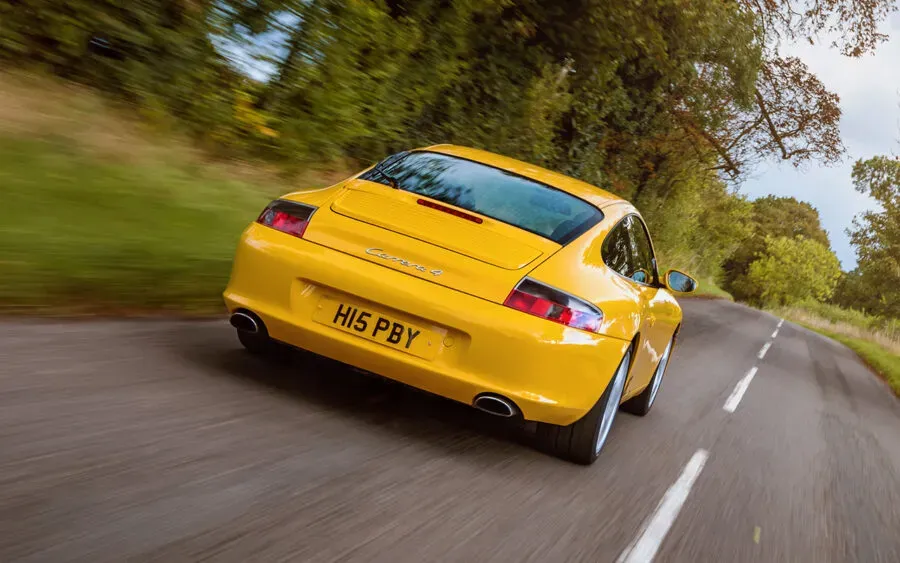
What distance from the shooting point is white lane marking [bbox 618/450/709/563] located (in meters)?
3.76

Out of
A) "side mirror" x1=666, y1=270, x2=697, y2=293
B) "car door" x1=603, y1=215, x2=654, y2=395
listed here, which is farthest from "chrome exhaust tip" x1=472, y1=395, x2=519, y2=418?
"side mirror" x1=666, y1=270, x2=697, y2=293

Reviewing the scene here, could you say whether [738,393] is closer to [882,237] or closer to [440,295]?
[440,295]

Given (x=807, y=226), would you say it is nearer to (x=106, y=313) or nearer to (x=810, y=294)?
(x=810, y=294)

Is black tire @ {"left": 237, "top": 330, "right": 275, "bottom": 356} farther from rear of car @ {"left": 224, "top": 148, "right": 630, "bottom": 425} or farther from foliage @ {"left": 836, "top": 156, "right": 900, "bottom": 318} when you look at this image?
foliage @ {"left": 836, "top": 156, "right": 900, "bottom": 318}

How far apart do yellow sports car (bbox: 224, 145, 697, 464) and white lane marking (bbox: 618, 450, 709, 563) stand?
519 mm

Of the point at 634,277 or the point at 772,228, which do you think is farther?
the point at 772,228

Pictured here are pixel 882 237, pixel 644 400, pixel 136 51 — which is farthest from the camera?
pixel 882 237

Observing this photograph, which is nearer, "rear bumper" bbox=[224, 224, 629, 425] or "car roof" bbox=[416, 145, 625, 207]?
"rear bumper" bbox=[224, 224, 629, 425]

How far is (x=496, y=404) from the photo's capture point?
13.4ft

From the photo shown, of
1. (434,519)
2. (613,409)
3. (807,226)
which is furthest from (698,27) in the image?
(807,226)

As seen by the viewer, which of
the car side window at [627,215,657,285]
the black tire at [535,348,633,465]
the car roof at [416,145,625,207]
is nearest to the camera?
the black tire at [535,348,633,465]

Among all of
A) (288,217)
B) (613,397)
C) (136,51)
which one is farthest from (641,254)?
(136,51)

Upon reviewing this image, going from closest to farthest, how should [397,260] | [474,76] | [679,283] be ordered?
[397,260]
[679,283]
[474,76]

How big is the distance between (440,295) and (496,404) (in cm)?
59
